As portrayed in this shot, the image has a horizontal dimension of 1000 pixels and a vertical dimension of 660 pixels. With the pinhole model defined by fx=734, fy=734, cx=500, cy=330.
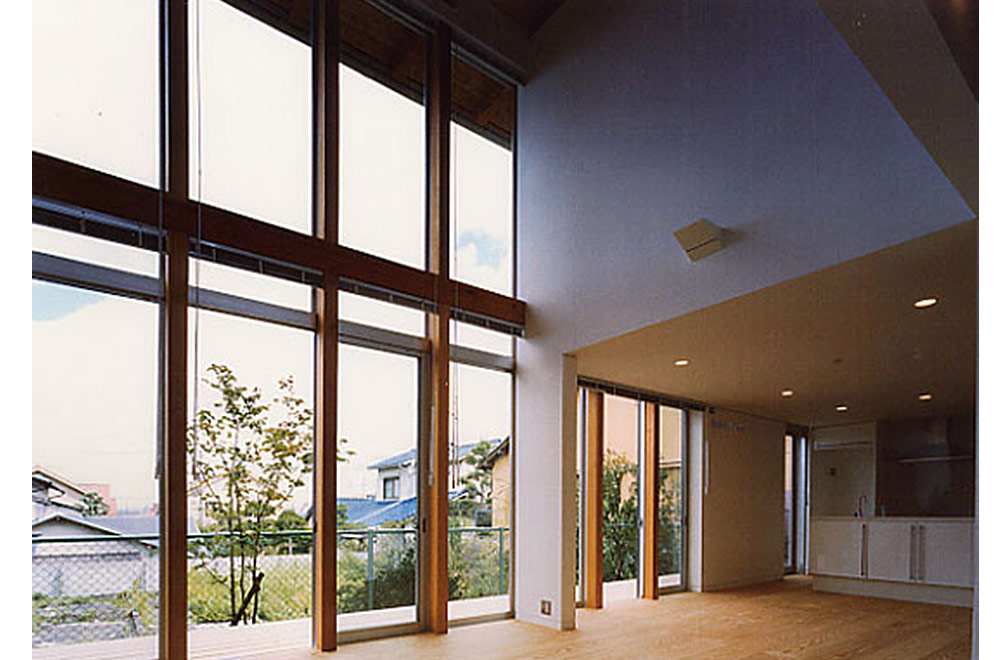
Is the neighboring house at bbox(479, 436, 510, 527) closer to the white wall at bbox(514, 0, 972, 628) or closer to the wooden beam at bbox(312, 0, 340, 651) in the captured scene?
the white wall at bbox(514, 0, 972, 628)

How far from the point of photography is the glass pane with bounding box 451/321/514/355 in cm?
562

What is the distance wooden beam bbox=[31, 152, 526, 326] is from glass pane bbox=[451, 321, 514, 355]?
16 cm

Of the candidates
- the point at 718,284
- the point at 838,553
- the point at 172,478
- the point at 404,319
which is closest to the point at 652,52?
the point at 718,284

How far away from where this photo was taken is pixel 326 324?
466 cm

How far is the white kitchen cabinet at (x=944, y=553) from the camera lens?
712 centimetres

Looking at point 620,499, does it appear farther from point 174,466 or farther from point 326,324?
point 174,466

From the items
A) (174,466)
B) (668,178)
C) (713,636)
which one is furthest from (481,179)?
(713,636)

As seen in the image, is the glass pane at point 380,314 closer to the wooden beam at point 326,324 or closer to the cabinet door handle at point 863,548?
the wooden beam at point 326,324

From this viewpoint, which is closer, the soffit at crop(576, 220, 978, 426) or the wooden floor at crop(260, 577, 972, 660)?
the soffit at crop(576, 220, 978, 426)

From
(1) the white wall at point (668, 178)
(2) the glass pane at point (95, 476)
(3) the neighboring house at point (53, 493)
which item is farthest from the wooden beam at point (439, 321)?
(3) the neighboring house at point (53, 493)

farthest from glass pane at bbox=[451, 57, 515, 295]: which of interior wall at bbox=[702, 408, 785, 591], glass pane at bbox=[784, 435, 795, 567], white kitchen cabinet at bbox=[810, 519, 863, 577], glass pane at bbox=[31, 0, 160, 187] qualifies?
glass pane at bbox=[784, 435, 795, 567]

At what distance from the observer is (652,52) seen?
4.90 m

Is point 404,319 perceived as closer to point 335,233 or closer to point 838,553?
point 335,233

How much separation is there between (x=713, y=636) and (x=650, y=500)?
7.09 ft
